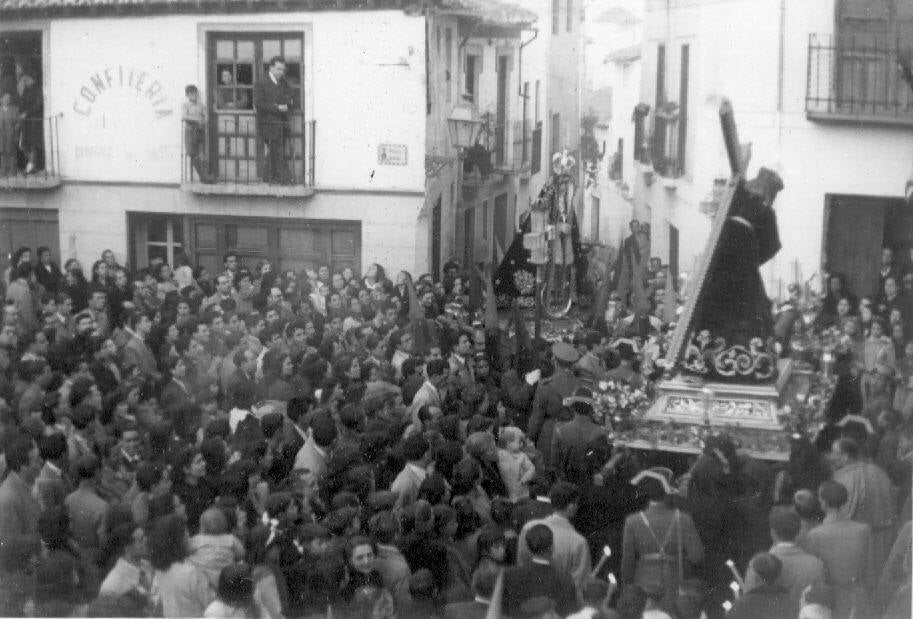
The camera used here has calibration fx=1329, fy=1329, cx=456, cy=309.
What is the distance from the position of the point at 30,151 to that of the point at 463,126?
3.29 m

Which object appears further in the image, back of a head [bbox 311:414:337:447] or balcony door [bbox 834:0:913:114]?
balcony door [bbox 834:0:913:114]

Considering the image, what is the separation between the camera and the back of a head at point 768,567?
6.32 meters

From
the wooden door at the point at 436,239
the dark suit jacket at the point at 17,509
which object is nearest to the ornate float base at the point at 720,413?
the wooden door at the point at 436,239

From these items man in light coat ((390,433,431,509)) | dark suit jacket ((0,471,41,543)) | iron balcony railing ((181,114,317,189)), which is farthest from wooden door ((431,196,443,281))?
dark suit jacket ((0,471,41,543))

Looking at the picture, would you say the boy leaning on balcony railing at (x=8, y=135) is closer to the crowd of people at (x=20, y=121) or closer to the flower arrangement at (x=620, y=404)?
the crowd of people at (x=20, y=121)

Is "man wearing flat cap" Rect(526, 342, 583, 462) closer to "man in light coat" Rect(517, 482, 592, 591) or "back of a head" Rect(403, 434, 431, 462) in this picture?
"back of a head" Rect(403, 434, 431, 462)

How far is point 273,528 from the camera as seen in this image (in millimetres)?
6809

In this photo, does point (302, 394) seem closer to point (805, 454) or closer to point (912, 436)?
point (805, 454)

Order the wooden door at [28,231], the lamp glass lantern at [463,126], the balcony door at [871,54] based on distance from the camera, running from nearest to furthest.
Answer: the balcony door at [871,54], the wooden door at [28,231], the lamp glass lantern at [463,126]

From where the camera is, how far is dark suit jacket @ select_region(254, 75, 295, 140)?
1011 centimetres

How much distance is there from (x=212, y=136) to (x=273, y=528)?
4.23 m

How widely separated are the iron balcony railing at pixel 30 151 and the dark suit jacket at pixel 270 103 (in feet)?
4.93

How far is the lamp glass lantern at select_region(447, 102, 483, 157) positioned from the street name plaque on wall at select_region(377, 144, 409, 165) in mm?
464

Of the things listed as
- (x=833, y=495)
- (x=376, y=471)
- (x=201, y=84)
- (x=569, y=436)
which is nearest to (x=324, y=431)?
(x=376, y=471)
